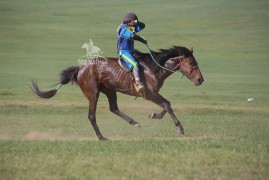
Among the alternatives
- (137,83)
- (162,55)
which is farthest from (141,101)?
(137,83)

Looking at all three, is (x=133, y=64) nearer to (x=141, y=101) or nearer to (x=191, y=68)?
(x=191, y=68)

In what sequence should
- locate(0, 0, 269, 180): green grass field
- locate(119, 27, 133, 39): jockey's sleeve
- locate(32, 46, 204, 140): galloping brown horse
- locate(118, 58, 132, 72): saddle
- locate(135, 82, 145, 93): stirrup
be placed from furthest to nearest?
locate(118, 58, 132, 72): saddle → locate(32, 46, 204, 140): galloping brown horse → locate(119, 27, 133, 39): jockey's sleeve → locate(135, 82, 145, 93): stirrup → locate(0, 0, 269, 180): green grass field

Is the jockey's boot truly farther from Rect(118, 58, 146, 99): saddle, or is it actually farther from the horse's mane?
the horse's mane

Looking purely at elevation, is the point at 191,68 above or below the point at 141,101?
above

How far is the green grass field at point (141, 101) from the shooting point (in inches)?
380

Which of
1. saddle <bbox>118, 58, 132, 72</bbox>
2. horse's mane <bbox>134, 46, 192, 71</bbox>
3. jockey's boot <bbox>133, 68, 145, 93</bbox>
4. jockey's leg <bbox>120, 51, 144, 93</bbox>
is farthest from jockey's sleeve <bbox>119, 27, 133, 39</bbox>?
jockey's boot <bbox>133, 68, 145, 93</bbox>

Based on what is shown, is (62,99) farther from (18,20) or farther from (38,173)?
(18,20)

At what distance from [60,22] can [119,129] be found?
39.4m

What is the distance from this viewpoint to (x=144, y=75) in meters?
13.7

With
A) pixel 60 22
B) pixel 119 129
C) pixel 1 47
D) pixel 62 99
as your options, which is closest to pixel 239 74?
pixel 62 99

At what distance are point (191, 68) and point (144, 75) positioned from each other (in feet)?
3.24

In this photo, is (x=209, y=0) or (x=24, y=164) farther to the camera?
(x=209, y=0)

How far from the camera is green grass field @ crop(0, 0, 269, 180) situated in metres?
9.65

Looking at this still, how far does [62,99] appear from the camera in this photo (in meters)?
24.5
